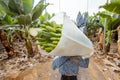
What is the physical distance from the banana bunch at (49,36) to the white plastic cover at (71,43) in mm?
78

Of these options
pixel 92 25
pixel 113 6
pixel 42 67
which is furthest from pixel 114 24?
pixel 92 25

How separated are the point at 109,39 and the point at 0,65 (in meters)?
2.24

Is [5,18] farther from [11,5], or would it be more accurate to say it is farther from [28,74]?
[28,74]

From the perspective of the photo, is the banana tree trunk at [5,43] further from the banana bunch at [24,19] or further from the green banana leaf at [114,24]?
the green banana leaf at [114,24]

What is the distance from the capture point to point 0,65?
336 centimetres

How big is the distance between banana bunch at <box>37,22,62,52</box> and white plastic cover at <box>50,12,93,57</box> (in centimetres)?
8

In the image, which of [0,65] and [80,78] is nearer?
[80,78]

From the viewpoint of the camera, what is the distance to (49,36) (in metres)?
1.42

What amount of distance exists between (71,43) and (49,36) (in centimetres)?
20

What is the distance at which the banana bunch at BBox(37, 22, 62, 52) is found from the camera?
1.40 m

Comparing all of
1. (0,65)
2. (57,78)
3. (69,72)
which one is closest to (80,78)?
(57,78)

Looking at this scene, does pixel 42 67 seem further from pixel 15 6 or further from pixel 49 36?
pixel 49 36

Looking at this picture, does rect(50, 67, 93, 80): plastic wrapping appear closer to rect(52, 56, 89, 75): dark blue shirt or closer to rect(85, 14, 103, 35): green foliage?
rect(52, 56, 89, 75): dark blue shirt

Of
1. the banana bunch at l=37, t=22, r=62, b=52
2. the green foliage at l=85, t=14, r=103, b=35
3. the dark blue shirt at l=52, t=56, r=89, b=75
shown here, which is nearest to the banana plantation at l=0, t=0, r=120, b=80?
the banana bunch at l=37, t=22, r=62, b=52
